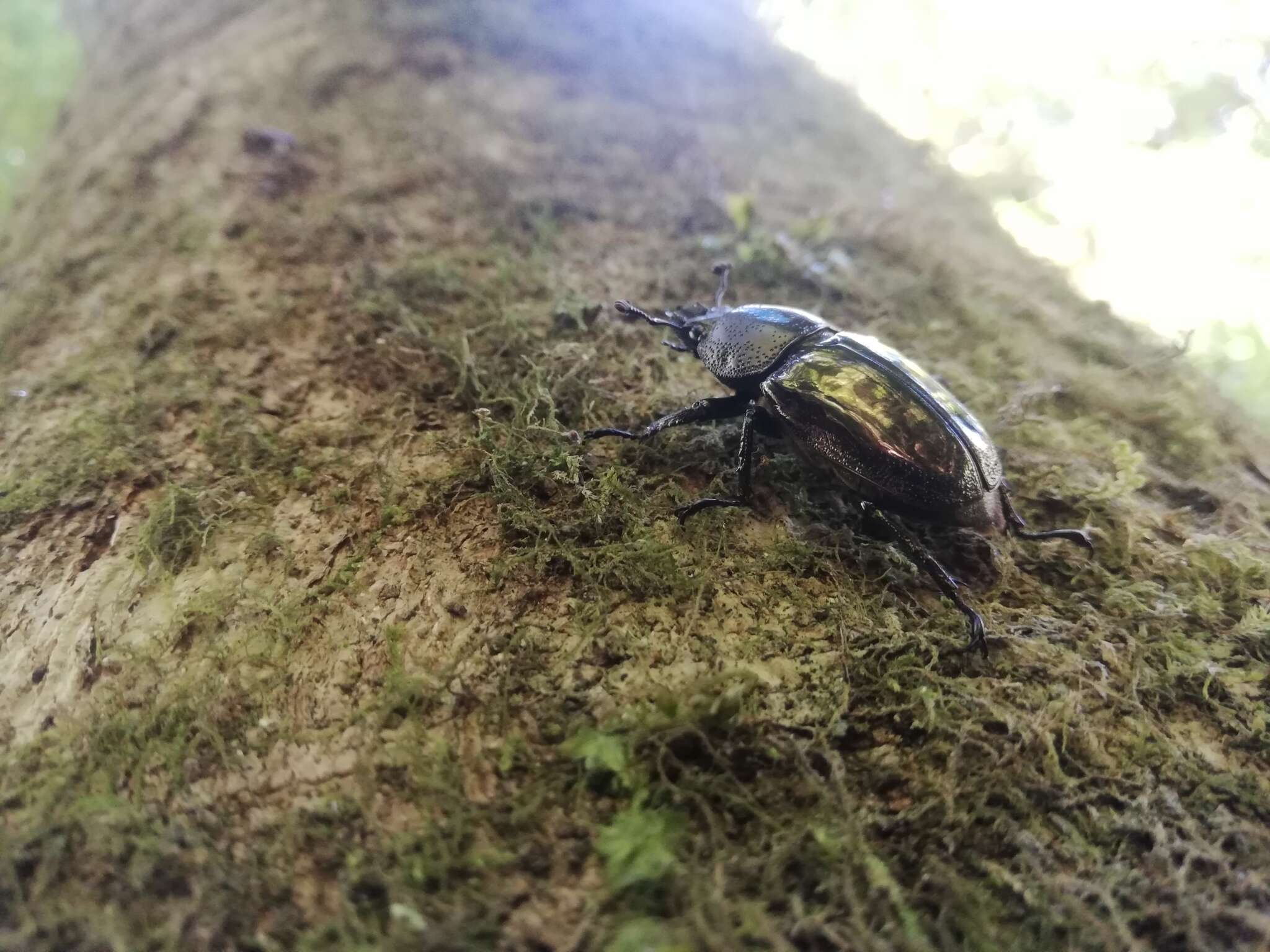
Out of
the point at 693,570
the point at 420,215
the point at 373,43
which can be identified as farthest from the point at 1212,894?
the point at 373,43

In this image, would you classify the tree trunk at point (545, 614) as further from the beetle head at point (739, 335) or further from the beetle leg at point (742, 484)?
the beetle head at point (739, 335)

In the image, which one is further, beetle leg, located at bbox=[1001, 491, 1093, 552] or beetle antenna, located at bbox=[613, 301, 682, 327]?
beetle antenna, located at bbox=[613, 301, 682, 327]

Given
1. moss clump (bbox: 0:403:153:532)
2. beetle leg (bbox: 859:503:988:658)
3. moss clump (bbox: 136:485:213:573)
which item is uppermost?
beetle leg (bbox: 859:503:988:658)

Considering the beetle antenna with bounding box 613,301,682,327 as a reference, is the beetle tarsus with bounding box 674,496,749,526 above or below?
below

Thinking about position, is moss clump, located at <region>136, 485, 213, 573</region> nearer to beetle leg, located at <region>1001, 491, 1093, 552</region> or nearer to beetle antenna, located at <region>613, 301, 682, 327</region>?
beetle antenna, located at <region>613, 301, 682, 327</region>

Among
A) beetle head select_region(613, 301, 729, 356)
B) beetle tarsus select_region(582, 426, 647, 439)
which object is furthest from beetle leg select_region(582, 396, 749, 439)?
beetle head select_region(613, 301, 729, 356)

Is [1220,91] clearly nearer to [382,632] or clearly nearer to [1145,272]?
[1145,272]
